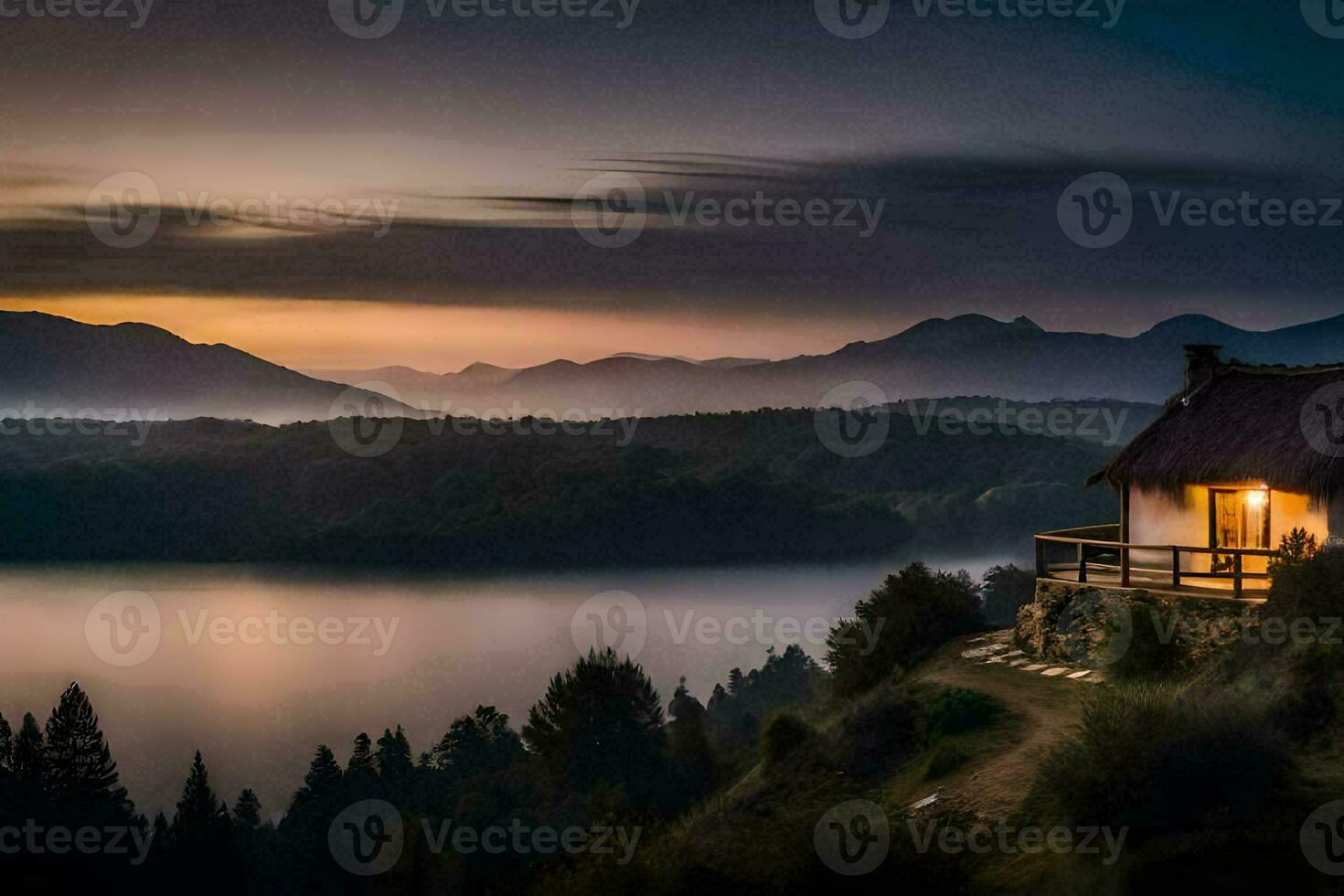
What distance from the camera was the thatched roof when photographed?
57.6ft

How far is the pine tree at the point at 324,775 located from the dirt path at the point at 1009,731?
148ft

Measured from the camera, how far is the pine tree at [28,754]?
193ft

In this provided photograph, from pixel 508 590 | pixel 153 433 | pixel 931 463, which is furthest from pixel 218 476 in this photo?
pixel 931 463

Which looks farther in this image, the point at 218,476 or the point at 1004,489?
the point at 218,476

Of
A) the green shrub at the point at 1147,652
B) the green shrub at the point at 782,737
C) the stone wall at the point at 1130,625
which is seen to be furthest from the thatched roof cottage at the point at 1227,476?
the green shrub at the point at 782,737

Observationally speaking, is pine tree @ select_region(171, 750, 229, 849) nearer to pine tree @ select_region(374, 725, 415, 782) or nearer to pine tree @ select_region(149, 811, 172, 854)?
pine tree @ select_region(149, 811, 172, 854)

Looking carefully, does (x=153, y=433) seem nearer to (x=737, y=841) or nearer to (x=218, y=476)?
(x=218, y=476)

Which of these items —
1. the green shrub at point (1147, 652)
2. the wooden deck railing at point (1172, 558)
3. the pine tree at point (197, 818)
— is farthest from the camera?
the pine tree at point (197, 818)

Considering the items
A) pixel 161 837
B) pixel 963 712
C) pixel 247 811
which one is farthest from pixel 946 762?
pixel 247 811

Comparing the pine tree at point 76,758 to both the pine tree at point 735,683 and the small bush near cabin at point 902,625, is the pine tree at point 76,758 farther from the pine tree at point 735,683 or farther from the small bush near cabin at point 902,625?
the small bush near cabin at point 902,625

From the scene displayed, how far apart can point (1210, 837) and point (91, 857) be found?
50.4 meters

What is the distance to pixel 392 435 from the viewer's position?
184875 millimetres

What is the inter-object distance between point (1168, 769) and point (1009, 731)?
4554 mm

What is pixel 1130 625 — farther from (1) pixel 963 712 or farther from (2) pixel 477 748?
(2) pixel 477 748
